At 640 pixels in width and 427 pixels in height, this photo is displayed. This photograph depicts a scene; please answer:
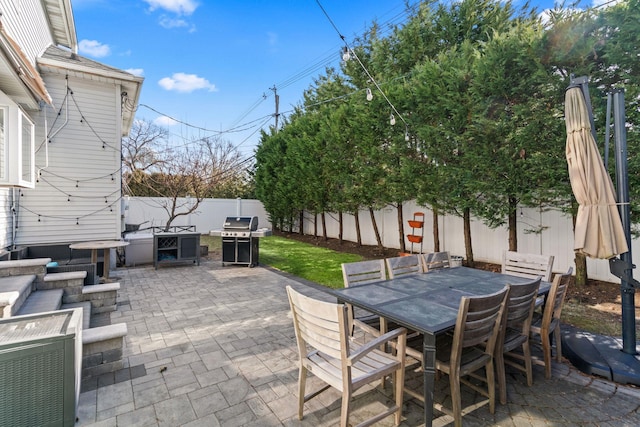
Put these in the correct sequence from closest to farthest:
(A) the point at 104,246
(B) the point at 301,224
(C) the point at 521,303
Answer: (C) the point at 521,303, (A) the point at 104,246, (B) the point at 301,224

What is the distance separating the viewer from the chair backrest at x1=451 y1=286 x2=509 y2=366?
6.41ft

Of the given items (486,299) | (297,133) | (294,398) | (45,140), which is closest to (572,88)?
(486,299)

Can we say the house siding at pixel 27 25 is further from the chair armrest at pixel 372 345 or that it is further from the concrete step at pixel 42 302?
the chair armrest at pixel 372 345

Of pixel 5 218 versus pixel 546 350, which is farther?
pixel 5 218

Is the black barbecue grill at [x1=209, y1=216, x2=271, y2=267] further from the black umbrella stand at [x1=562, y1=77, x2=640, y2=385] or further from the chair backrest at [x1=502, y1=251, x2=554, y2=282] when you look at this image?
the black umbrella stand at [x1=562, y1=77, x2=640, y2=385]

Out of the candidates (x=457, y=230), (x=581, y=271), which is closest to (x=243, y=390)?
(x=581, y=271)

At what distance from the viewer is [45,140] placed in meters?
5.99

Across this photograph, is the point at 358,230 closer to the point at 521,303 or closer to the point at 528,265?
the point at 528,265

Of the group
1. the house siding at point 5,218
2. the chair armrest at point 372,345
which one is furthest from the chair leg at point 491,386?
the house siding at point 5,218

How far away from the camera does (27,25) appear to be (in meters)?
5.58

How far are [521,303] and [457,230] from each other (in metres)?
5.93

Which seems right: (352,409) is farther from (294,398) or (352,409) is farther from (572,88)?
(572,88)

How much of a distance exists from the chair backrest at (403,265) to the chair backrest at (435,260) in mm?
91

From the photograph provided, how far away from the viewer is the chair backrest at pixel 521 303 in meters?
2.27
